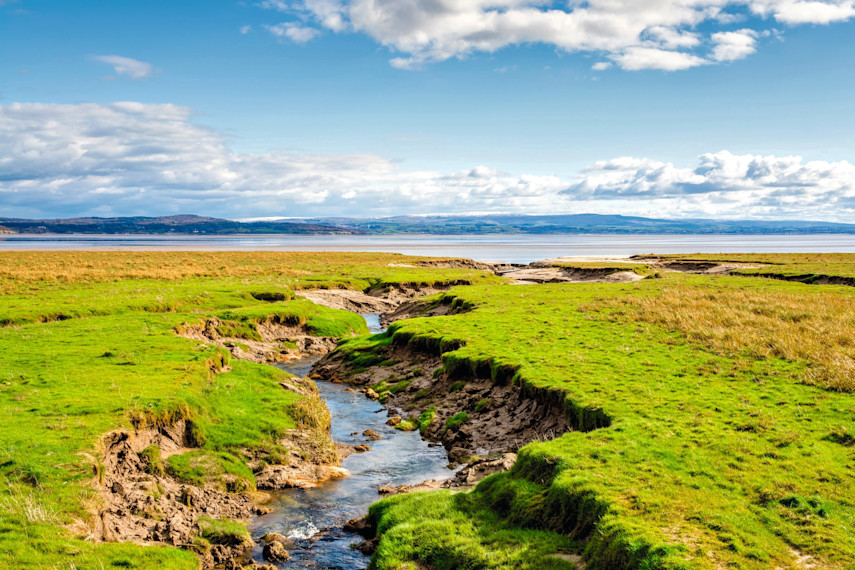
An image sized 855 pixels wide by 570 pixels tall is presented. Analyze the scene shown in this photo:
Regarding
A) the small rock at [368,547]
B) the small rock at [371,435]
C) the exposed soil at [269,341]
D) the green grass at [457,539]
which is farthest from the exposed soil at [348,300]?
the small rock at [368,547]

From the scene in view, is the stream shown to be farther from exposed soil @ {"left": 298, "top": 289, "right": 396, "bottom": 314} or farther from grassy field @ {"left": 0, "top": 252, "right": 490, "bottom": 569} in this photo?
exposed soil @ {"left": 298, "top": 289, "right": 396, "bottom": 314}

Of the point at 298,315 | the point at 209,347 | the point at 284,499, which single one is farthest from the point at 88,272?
the point at 284,499

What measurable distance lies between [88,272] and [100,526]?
2825 inches

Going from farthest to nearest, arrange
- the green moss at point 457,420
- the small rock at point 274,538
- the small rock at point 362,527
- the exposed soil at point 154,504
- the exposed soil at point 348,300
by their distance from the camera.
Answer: the exposed soil at point 348,300, the green moss at point 457,420, the small rock at point 362,527, the small rock at point 274,538, the exposed soil at point 154,504

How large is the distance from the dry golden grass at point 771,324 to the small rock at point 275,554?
69.0 ft

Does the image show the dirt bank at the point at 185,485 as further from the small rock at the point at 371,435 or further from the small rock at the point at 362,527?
the small rock at the point at 362,527

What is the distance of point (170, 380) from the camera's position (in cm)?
2509

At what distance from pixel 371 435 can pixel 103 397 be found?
1148 centimetres

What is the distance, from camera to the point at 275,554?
1595cm

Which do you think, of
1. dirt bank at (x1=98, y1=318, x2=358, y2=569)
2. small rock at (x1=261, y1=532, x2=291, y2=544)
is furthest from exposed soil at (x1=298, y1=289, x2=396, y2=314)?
small rock at (x1=261, y1=532, x2=291, y2=544)

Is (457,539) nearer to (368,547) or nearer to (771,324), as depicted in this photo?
(368,547)

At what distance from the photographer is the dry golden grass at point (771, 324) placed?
979 inches

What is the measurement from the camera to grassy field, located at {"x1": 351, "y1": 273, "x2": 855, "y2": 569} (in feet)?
40.2

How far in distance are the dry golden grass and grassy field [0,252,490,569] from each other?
23.1m
